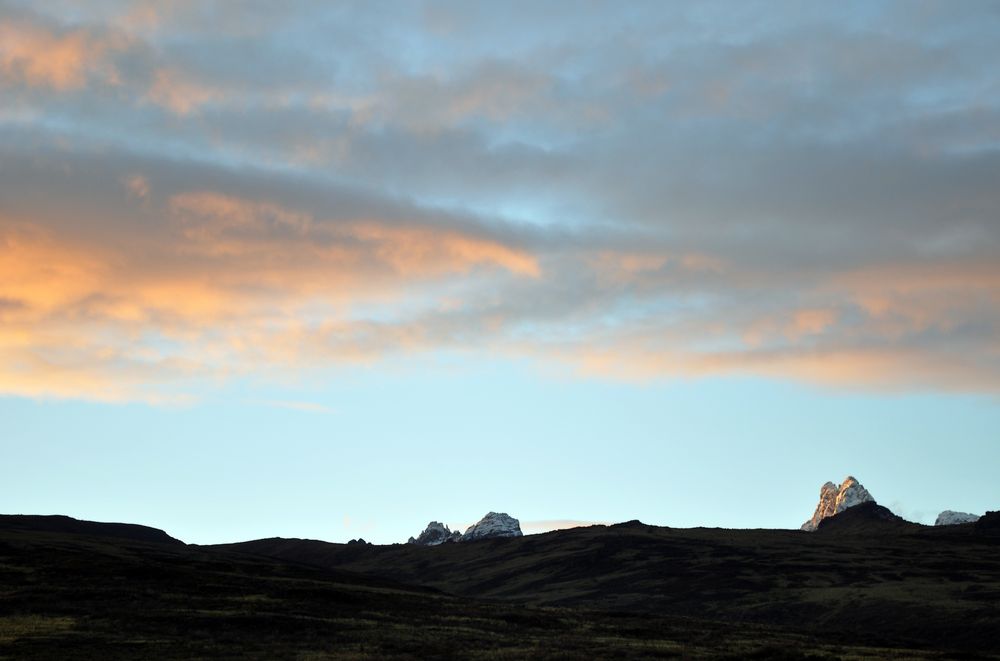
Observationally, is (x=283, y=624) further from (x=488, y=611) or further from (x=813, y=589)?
(x=813, y=589)

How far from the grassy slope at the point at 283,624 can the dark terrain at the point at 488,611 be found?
0.72 ft

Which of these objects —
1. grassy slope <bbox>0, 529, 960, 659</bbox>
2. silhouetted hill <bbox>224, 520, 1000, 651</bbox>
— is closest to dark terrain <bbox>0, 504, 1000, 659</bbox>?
grassy slope <bbox>0, 529, 960, 659</bbox>

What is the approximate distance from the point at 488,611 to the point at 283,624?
96.6 feet

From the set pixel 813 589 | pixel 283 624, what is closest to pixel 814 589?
pixel 813 589

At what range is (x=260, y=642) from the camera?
Answer: 74688 millimetres

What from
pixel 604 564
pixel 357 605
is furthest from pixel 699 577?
pixel 357 605

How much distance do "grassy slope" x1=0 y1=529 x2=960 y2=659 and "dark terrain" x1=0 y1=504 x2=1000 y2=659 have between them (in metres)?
0.22

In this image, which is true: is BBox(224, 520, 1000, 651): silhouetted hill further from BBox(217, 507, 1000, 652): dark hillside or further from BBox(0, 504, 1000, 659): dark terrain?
BBox(0, 504, 1000, 659): dark terrain

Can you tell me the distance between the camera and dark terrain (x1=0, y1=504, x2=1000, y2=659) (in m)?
74.6

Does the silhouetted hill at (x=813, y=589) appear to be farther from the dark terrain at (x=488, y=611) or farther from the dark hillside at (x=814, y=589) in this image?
the dark terrain at (x=488, y=611)

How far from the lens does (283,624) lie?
276 ft

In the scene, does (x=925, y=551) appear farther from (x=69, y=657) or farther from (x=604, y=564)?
(x=69, y=657)

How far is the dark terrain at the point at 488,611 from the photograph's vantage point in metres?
74.6

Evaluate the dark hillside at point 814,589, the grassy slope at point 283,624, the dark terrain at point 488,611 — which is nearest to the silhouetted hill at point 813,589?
the dark hillside at point 814,589
